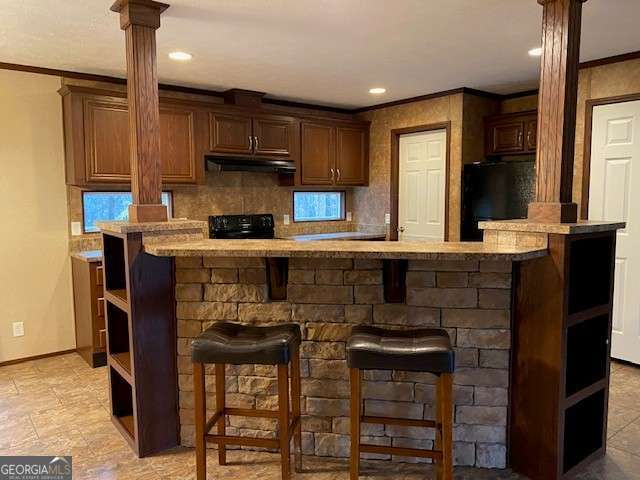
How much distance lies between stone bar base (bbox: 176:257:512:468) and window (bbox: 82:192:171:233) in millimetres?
2038

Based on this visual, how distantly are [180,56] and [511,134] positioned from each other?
305 centimetres

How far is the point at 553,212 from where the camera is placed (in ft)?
7.22

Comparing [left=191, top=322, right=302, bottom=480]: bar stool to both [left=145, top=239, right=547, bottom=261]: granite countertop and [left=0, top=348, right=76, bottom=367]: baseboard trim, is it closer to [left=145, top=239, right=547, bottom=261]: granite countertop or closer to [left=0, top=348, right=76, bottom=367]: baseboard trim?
[left=145, top=239, right=547, bottom=261]: granite countertop

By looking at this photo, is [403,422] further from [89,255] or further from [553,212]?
[89,255]

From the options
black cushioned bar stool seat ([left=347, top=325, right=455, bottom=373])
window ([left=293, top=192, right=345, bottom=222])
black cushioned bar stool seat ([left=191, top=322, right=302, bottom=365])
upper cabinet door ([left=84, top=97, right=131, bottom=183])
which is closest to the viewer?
black cushioned bar stool seat ([left=347, top=325, right=455, bottom=373])

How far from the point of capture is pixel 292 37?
3062 mm

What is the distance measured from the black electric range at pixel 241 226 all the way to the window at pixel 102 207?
0.82 metres

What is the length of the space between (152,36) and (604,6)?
243cm

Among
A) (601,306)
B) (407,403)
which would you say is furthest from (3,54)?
(601,306)

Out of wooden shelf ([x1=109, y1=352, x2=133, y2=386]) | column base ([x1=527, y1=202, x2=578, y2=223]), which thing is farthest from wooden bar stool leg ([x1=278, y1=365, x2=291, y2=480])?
column base ([x1=527, y1=202, x2=578, y2=223])

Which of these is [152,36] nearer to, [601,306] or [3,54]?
[3,54]

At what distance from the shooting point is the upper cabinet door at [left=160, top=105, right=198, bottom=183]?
414cm

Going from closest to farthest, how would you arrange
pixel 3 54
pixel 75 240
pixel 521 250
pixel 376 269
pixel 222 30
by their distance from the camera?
Result: 1. pixel 521 250
2. pixel 376 269
3. pixel 222 30
4. pixel 3 54
5. pixel 75 240

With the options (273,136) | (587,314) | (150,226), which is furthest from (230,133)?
(587,314)
